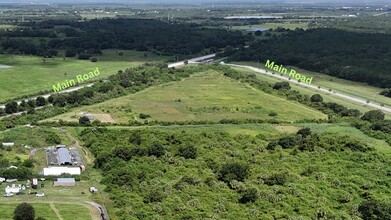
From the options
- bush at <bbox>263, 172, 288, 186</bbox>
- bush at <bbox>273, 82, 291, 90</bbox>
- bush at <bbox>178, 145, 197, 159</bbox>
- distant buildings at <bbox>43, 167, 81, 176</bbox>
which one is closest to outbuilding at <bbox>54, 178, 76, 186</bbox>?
distant buildings at <bbox>43, 167, 81, 176</bbox>

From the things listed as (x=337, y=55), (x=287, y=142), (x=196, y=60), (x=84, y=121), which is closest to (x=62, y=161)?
(x=84, y=121)

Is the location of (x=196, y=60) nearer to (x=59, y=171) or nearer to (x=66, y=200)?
(x=59, y=171)

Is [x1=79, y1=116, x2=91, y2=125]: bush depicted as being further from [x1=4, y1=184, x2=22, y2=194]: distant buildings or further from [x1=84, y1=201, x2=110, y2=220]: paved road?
[x1=84, y1=201, x2=110, y2=220]: paved road

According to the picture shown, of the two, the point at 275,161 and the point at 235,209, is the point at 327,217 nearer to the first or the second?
the point at 235,209

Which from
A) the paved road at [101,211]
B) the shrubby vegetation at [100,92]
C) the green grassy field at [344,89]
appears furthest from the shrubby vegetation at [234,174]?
the green grassy field at [344,89]

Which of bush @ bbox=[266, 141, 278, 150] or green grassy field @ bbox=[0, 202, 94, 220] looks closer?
green grassy field @ bbox=[0, 202, 94, 220]

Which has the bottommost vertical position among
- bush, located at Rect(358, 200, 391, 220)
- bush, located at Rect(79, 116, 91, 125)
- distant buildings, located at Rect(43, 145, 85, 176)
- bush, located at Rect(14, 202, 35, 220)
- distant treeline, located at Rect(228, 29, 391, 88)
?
distant treeline, located at Rect(228, 29, 391, 88)

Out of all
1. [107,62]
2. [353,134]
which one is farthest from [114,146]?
[107,62]
